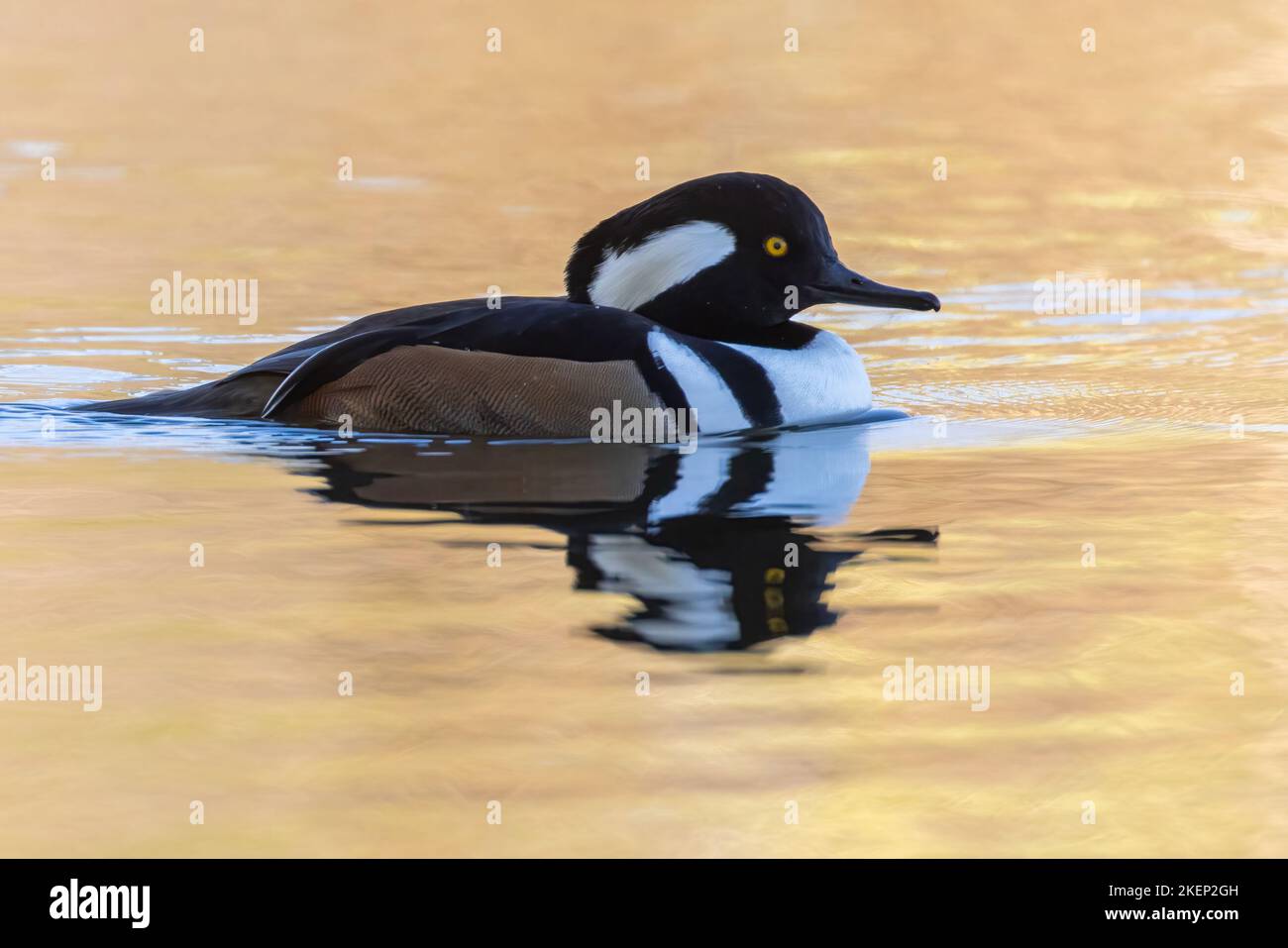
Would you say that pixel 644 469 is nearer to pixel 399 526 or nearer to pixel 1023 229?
pixel 399 526

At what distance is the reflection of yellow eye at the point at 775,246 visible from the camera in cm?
874

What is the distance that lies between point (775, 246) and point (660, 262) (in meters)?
0.53

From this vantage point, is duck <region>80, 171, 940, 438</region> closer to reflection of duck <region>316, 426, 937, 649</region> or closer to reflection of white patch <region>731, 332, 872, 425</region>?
reflection of white patch <region>731, 332, 872, 425</region>

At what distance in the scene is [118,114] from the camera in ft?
61.9

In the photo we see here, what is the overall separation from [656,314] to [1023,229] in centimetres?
659

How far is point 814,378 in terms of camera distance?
8812 millimetres

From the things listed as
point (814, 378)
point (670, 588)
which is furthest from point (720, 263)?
point (670, 588)

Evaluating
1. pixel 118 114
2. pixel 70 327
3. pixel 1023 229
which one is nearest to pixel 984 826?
pixel 70 327

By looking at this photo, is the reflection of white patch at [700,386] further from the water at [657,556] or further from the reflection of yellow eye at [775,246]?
the reflection of yellow eye at [775,246]
